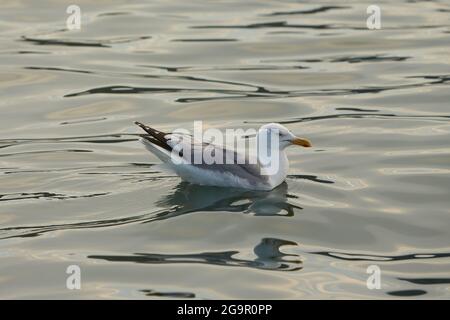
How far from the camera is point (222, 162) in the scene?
1300 centimetres

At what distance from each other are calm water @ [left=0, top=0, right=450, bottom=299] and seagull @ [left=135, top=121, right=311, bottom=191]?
0.14m

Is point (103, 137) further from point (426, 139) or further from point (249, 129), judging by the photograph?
point (426, 139)

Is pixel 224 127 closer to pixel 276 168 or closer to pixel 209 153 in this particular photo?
pixel 276 168

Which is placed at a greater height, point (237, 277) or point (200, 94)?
point (200, 94)

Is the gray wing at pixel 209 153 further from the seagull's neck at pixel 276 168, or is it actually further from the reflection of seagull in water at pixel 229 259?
the reflection of seagull in water at pixel 229 259

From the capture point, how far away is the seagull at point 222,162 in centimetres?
1299

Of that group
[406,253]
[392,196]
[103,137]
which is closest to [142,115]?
[103,137]

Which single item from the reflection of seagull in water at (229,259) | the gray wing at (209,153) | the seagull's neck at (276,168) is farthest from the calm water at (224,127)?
the gray wing at (209,153)

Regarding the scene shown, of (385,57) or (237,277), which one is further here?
(385,57)

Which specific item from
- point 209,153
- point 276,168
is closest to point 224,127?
point 276,168

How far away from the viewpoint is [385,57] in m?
19.3
